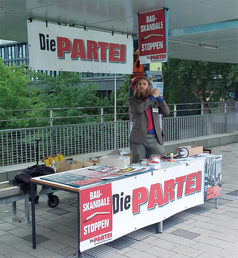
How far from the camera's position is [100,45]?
732 cm

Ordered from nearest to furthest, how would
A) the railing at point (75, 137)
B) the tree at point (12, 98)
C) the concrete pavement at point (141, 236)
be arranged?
the concrete pavement at point (141, 236) < the railing at point (75, 137) < the tree at point (12, 98)

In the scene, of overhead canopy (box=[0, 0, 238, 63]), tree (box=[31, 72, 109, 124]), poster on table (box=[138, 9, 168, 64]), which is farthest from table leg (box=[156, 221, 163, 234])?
tree (box=[31, 72, 109, 124])

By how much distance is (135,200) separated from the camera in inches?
164

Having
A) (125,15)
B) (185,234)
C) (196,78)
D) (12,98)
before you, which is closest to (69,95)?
(12,98)

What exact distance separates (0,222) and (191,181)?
289cm

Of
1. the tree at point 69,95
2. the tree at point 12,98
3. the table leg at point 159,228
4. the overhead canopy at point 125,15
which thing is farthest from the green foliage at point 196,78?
the table leg at point 159,228

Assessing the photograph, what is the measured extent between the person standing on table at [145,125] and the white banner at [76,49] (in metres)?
1.92

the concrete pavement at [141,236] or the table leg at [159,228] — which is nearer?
the concrete pavement at [141,236]

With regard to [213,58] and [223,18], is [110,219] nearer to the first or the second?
[223,18]

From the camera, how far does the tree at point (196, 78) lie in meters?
18.1

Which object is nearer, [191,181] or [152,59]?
[191,181]

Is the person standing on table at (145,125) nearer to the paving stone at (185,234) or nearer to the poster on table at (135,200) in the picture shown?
the poster on table at (135,200)

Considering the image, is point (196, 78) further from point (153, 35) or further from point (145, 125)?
point (145, 125)

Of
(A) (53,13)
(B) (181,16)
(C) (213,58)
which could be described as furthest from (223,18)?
(C) (213,58)
